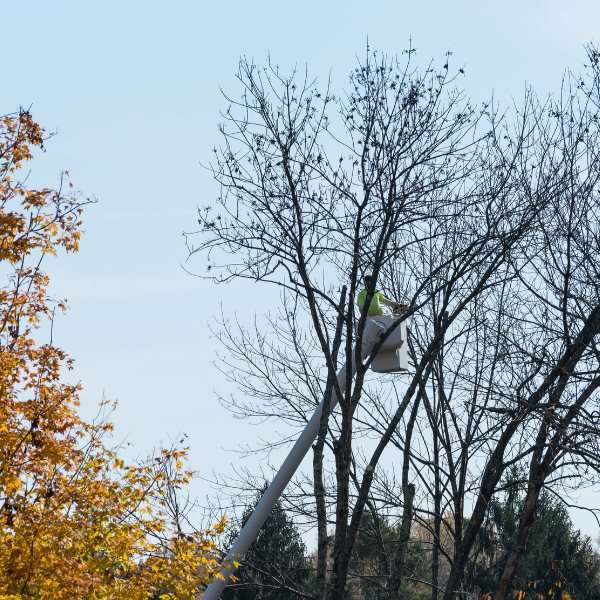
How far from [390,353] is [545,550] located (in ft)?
44.1

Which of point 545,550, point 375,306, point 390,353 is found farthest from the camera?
point 545,550

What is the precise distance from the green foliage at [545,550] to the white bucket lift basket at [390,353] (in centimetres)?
1111

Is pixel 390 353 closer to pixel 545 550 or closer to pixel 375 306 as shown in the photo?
pixel 375 306

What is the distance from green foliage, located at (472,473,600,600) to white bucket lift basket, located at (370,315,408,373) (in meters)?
11.1

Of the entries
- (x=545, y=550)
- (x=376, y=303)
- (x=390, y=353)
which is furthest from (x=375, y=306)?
(x=545, y=550)

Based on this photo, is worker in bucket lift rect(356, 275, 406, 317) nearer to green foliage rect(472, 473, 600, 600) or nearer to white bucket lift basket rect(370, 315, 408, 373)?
white bucket lift basket rect(370, 315, 408, 373)

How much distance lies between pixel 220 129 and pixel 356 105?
4.44 feet

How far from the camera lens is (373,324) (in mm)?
7398

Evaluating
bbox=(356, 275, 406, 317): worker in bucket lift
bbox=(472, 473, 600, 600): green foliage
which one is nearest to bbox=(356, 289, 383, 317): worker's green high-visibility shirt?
bbox=(356, 275, 406, 317): worker in bucket lift

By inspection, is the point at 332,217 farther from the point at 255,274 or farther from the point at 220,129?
the point at 220,129

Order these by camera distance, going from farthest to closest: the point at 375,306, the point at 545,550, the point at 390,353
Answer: the point at 545,550
the point at 375,306
the point at 390,353

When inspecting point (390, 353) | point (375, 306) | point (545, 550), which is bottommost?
point (545, 550)

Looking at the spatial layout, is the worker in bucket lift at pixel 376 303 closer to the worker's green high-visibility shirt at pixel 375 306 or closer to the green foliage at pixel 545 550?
the worker's green high-visibility shirt at pixel 375 306

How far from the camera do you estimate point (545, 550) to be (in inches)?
722
